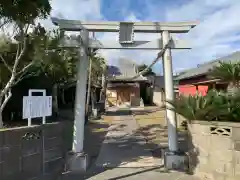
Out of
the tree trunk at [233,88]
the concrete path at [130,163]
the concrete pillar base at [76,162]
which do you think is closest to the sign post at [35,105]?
the concrete pillar base at [76,162]

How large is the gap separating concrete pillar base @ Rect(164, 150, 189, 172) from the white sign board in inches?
124

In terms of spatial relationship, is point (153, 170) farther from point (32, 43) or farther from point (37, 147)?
point (32, 43)

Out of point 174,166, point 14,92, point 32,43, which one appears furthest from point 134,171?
point 14,92

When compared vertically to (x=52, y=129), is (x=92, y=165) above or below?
below

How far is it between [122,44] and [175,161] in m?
3.29

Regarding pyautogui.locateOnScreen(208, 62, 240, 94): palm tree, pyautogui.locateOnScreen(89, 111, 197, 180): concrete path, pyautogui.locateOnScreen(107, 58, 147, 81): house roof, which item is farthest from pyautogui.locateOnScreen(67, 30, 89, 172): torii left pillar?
pyautogui.locateOnScreen(107, 58, 147, 81): house roof

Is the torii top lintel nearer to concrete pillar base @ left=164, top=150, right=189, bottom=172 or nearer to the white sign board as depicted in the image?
the white sign board

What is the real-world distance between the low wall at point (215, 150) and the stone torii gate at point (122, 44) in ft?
3.45

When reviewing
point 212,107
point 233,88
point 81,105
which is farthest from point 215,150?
point 81,105

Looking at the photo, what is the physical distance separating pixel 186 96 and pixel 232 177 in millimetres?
2089

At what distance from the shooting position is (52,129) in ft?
21.2

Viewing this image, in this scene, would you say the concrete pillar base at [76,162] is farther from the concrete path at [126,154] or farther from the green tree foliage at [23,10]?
the green tree foliage at [23,10]

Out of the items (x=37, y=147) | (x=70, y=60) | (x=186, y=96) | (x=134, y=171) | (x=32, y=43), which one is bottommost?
(x=134, y=171)

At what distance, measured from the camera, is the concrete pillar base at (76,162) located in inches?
288
